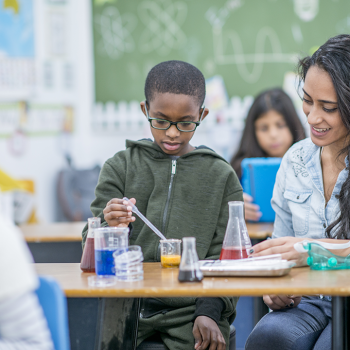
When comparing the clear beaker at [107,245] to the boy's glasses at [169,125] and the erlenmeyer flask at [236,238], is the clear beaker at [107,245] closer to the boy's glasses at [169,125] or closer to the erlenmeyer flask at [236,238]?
the erlenmeyer flask at [236,238]

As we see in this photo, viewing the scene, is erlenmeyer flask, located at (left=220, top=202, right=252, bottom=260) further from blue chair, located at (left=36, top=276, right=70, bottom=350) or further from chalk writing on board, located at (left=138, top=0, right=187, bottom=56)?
chalk writing on board, located at (left=138, top=0, right=187, bottom=56)

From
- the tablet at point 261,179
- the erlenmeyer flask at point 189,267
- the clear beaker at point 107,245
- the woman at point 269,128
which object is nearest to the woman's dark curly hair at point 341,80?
the erlenmeyer flask at point 189,267

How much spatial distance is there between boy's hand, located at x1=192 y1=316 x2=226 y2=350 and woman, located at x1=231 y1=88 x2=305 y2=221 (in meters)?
1.98

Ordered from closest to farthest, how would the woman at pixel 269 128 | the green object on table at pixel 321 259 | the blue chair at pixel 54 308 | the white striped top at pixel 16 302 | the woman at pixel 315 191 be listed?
the white striped top at pixel 16 302, the blue chair at pixel 54 308, the green object on table at pixel 321 259, the woman at pixel 315 191, the woman at pixel 269 128

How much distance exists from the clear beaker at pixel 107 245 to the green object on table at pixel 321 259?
1.58ft

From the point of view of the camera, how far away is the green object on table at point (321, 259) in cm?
137

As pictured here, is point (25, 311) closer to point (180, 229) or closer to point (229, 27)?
point (180, 229)

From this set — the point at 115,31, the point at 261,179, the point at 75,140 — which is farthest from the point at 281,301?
the point at 115,31

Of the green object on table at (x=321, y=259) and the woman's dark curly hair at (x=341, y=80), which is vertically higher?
the woman's dark curly hair at (x=341, y=80)

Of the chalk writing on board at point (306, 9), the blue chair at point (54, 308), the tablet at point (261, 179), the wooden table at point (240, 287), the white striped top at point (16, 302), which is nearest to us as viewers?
the white striped top at point (16, 302)

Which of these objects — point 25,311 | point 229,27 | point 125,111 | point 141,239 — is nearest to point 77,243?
point 141,239

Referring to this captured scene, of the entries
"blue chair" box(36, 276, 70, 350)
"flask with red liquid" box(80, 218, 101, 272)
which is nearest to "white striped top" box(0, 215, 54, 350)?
"blue chair" box(36, 276, 70, 350)

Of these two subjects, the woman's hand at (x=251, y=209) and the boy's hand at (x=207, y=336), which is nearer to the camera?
the boy's hand at (x=207, y=336)

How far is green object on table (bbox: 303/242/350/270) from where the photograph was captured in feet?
4.48
